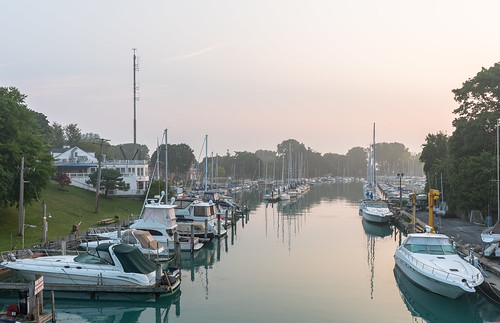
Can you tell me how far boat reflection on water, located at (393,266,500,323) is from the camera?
73.7 ft

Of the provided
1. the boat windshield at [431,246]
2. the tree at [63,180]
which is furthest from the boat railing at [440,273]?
the tree at [63,180]

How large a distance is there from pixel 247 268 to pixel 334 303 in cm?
999

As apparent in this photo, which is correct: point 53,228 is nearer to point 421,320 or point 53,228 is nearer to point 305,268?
point 305,268

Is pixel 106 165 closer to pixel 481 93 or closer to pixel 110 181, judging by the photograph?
pixel 110 181

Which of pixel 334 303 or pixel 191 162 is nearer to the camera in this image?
pixel 334 303

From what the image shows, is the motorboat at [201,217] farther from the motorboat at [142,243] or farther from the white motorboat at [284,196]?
the white motorboat at [284,196]

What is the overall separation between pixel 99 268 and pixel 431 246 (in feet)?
62.4

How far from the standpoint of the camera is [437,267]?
24.8 m

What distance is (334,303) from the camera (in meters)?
24.8

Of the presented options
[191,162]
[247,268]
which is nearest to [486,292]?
[247,268]

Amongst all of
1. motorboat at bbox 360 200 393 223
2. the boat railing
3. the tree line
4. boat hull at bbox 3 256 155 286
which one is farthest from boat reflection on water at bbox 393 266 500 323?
motorboat at bbox 360 200 393 223

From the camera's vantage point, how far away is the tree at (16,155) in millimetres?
36250

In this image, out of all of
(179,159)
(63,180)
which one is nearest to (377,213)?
(63,180)

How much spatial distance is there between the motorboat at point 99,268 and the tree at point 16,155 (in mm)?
10986
